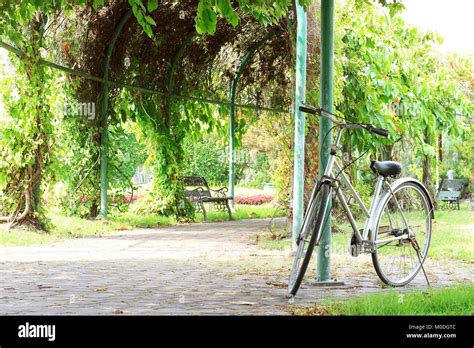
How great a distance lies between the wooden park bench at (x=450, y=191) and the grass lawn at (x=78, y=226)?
5377 millimetres

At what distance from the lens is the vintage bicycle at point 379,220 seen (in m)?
5.03

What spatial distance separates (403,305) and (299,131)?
3759 millimetres

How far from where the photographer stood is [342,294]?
5.27 metres

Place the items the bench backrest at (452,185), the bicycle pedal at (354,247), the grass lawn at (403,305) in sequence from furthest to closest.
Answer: the bench backrest at (452,185) < the bicycle pedal at (354,247) < the grass lawn at (403,305)

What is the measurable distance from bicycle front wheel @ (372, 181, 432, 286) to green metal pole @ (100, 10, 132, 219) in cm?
673

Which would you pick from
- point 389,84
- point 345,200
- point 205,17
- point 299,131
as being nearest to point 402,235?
point 345,200

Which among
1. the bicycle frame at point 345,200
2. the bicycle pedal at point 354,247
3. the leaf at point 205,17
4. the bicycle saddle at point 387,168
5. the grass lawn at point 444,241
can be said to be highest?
the leaf at point 205,17

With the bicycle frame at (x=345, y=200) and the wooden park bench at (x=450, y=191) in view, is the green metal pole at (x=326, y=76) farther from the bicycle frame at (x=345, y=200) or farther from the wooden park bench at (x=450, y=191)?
the wooden park bench at (x=450, y=191)

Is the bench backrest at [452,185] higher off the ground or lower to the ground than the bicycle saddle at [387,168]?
lower

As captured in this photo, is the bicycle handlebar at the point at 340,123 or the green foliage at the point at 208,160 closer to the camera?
the bicycle handlebar at the point at 340,123

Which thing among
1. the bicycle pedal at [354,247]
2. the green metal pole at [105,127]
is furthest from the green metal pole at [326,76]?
the green metal pole at [105,127]

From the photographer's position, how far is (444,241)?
929cm

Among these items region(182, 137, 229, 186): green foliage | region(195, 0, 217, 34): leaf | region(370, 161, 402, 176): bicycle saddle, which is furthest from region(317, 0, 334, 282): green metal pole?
region(182, 137, 229, 186): green foliage

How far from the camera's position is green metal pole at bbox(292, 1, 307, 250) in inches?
303
